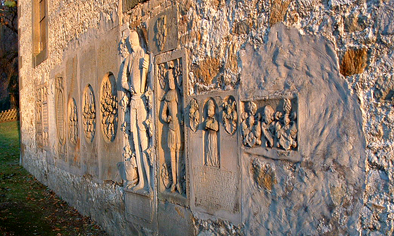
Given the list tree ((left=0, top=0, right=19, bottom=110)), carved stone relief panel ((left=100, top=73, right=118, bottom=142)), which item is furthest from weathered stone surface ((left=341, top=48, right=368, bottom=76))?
tree ((left=0, top=0, right=19, bottom=110))

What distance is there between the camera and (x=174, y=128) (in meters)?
3.55

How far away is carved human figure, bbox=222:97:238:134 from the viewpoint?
280cm

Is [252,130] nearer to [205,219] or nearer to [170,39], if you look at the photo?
[205,219]

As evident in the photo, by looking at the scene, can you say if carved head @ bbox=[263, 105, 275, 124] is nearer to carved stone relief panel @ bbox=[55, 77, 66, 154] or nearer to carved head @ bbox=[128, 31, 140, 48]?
carved head @ bbox=[128, 31, 140, 48]

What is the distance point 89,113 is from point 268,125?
4062 mm

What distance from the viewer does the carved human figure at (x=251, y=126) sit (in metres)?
2.58

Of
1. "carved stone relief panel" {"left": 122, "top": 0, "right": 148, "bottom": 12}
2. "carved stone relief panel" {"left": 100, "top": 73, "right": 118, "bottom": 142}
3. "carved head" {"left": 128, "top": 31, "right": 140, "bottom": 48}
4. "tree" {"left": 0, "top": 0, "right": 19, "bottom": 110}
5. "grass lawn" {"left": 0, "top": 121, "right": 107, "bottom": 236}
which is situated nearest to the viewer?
"carved head" {"left": 128, "top": 31, "right": 140, "bottom": 48}

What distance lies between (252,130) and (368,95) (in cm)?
90

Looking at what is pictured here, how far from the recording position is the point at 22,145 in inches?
436

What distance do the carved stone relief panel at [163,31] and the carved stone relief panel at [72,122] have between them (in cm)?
314

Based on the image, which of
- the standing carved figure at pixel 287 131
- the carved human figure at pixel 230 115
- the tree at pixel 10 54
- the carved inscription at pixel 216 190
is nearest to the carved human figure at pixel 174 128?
the carved inscription at pixel 216 190

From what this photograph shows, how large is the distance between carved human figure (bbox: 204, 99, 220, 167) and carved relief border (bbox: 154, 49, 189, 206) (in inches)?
15.0

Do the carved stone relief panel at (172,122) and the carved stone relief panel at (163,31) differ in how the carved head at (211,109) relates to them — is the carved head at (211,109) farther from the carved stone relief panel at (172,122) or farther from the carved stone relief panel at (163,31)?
the carved stone relief panel at (163,31)

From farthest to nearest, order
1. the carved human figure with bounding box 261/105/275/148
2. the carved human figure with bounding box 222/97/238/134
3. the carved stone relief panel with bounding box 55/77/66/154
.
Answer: the carved stone relief panel with bounding box 55/77/66/154 → the carved human figure with bounding box 222/97/238/134 → the carved human figure with bounding box 261/105/275/148
